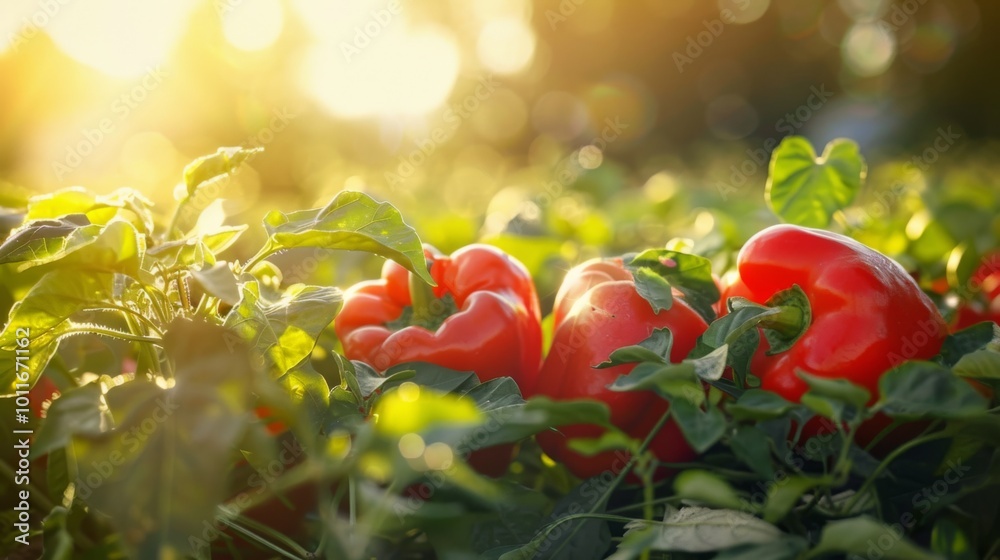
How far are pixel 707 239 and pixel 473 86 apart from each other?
7.18 meters

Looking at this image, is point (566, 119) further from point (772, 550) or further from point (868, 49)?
point (772, 550)

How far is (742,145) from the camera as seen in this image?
728 cm

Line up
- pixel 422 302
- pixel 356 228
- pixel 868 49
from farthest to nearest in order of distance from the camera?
pixel 868 49
pixel 422 302
pixel 356 228

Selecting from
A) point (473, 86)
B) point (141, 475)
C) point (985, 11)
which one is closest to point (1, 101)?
point (141, 475)

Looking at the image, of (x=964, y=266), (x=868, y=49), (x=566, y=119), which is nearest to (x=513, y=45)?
(x=566, y=119)

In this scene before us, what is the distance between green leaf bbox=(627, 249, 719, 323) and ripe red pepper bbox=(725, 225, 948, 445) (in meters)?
0.05

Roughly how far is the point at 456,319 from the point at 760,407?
412mm

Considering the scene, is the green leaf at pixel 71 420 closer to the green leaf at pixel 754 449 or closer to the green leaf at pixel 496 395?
the green leaf at pixel 496 395

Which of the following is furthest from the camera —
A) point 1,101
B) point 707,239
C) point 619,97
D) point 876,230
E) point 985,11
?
point 619,97

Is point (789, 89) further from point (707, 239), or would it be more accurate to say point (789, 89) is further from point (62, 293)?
point (62, 293)

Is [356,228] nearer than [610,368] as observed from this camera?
Yes

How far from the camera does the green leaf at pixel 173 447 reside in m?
0.41

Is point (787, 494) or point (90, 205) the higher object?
point (90, 205)

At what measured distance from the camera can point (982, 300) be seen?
0.98 m
